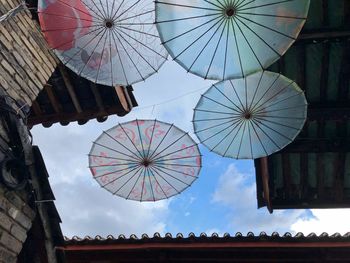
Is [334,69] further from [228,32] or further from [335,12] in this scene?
[228,32]

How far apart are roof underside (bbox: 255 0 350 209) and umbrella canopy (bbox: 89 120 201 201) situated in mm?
1614

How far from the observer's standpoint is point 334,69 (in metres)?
6.57

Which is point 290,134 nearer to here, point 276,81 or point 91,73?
point 276,81

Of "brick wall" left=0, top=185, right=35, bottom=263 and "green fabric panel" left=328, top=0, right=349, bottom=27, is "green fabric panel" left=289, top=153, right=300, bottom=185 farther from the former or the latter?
"brick wall" left=0, top=185, right=35, bottom=263

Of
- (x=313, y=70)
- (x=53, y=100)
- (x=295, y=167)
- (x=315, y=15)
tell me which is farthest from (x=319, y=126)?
(x=53, y=100)

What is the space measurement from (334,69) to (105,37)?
155 inches

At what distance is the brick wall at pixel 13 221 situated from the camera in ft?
13.3

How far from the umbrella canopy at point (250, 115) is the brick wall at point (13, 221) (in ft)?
11.1

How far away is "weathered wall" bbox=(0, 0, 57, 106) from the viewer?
16.0ft

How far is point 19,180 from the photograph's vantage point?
4.30 metres

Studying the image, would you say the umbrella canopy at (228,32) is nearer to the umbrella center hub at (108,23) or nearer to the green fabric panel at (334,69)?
the umbrella center hub at (108,23)

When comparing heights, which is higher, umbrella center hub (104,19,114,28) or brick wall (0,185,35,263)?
umbrella center hub (104,19,114,28)

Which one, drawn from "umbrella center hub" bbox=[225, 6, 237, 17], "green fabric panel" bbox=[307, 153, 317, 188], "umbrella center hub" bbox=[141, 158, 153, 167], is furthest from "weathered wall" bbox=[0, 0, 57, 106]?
"green fabric panel" bbox=[307, 153, 317, 188]

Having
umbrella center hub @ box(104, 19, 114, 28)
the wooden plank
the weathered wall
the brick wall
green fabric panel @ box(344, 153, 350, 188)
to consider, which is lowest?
the brick wall
